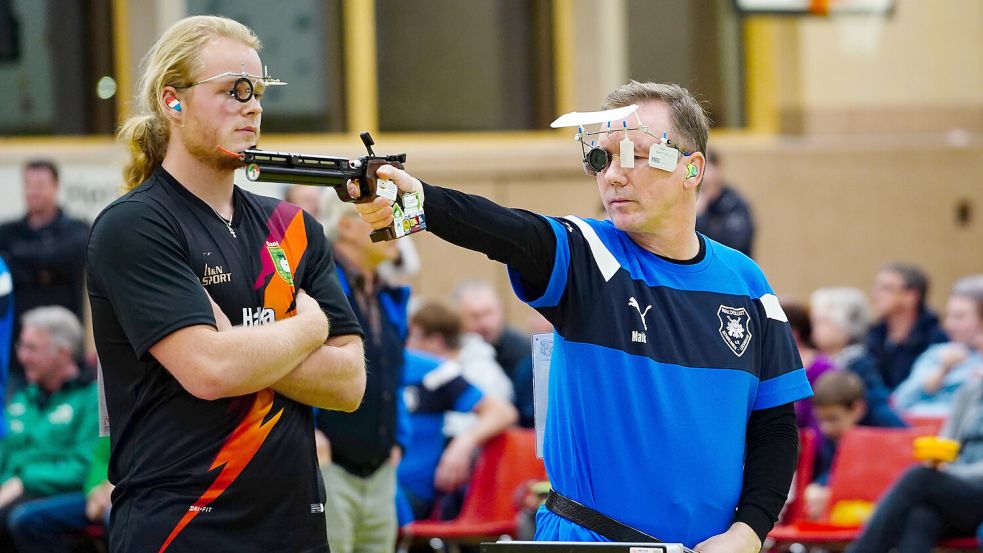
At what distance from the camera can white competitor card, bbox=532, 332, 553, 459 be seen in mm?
3742

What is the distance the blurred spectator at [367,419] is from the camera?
5605 mm

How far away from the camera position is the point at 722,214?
935 centimetres

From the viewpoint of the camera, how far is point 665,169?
3.52 meters

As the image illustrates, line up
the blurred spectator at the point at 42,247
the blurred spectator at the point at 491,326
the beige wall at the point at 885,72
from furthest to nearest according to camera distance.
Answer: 1. the beige wall at the point at 885,72
2. the blurred spectator at the point at 42,247
3. the blurred spectator at the point at 491,326

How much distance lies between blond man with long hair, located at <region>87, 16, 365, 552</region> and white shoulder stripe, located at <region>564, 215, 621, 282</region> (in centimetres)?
68

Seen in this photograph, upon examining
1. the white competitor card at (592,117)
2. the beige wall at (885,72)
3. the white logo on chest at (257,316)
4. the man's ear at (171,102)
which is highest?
the beige wall at (885,72)

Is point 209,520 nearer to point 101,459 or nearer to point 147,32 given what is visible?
point 101,459

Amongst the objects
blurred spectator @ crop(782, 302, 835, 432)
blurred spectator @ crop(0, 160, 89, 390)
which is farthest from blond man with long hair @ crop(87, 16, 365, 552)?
blurred spectator @ crop(0, 160, 89, 390)

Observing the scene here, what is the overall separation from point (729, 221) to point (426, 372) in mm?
2670

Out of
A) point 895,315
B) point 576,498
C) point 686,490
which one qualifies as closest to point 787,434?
point 686,490

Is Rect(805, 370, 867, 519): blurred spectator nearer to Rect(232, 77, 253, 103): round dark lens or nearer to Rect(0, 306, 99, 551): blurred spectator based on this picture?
Rect(0, 306, 99, 551): blurred spectator

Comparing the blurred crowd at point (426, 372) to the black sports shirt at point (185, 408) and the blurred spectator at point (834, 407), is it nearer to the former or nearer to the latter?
the blurred spectator at point (834, 407)

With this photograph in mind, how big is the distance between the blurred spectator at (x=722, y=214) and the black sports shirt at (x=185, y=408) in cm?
609

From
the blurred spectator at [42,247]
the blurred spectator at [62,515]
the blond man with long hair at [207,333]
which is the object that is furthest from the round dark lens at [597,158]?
the blurred spectator at [42,247]
